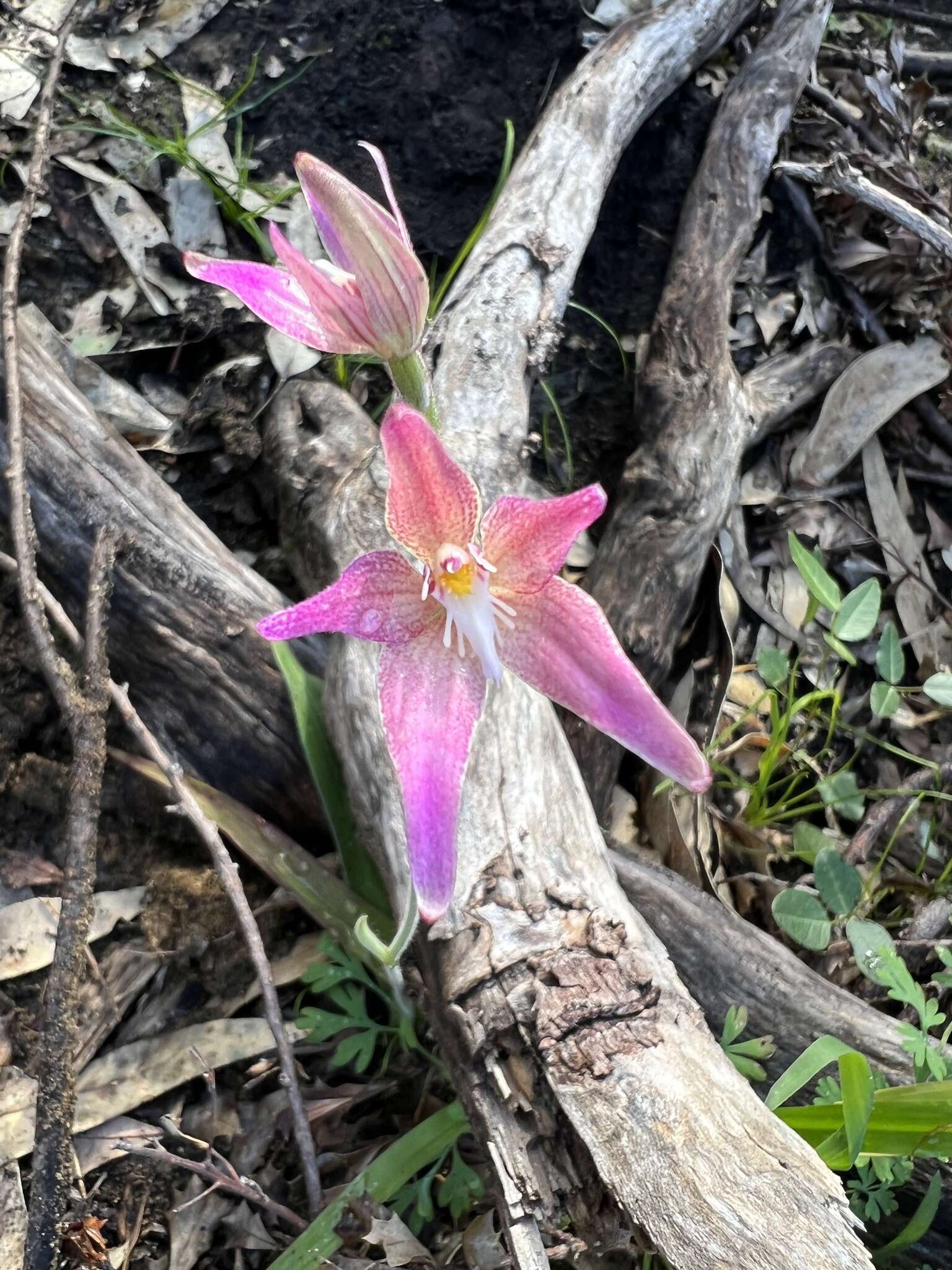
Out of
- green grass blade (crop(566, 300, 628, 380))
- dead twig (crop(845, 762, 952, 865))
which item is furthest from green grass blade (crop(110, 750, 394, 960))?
green grass blade (crop(566, 300, 628, 380))

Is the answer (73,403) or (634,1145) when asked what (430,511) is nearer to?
(634,1145)

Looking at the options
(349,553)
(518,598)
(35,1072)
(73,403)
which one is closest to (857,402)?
(349,553)

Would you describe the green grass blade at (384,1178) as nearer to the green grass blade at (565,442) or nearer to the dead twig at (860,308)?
the green grass blade at (565,442)

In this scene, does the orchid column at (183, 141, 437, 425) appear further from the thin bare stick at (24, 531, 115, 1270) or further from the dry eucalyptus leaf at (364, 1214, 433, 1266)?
the dry eucalyptus leaf at (364, 1214, 433, 1266)

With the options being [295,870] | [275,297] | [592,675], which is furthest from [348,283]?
[295,870]

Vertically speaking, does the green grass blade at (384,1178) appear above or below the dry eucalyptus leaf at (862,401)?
below

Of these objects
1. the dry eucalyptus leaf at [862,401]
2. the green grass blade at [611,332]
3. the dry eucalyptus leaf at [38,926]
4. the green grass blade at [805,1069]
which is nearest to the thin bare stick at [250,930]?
the dry eucalyptus leaf at [38,926]
